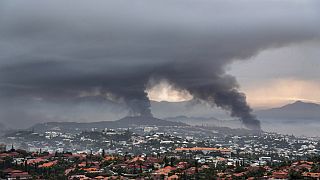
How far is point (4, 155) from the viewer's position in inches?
5148

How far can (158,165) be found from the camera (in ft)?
385

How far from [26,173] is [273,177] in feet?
161

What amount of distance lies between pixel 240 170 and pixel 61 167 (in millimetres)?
39266

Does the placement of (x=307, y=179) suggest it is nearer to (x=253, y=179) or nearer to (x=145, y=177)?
(x=253, y=179)

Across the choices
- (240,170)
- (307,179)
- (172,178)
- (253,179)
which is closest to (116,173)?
(172,178)

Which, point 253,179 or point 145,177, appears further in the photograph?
point 145,177

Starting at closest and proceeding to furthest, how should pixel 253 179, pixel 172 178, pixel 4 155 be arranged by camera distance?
1. pixel 253 179
2. pixel 172 178
3. pixel 4 155

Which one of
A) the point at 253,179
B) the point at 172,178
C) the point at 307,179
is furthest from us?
the point at 172,178

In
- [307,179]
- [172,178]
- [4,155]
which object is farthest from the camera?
[4,155]

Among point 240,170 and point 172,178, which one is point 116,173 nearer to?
point 172,178

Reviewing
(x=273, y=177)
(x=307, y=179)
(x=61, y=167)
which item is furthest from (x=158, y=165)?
(x=307, y=179)

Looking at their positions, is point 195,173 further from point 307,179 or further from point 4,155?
point 4,155

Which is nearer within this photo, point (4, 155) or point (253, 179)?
point (253, 179)

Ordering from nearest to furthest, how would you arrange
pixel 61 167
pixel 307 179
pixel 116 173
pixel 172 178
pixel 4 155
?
pixel 307 179 < pixel 172 178 < pixel 116 173 < pixel 61 167 < pixel 4 155
